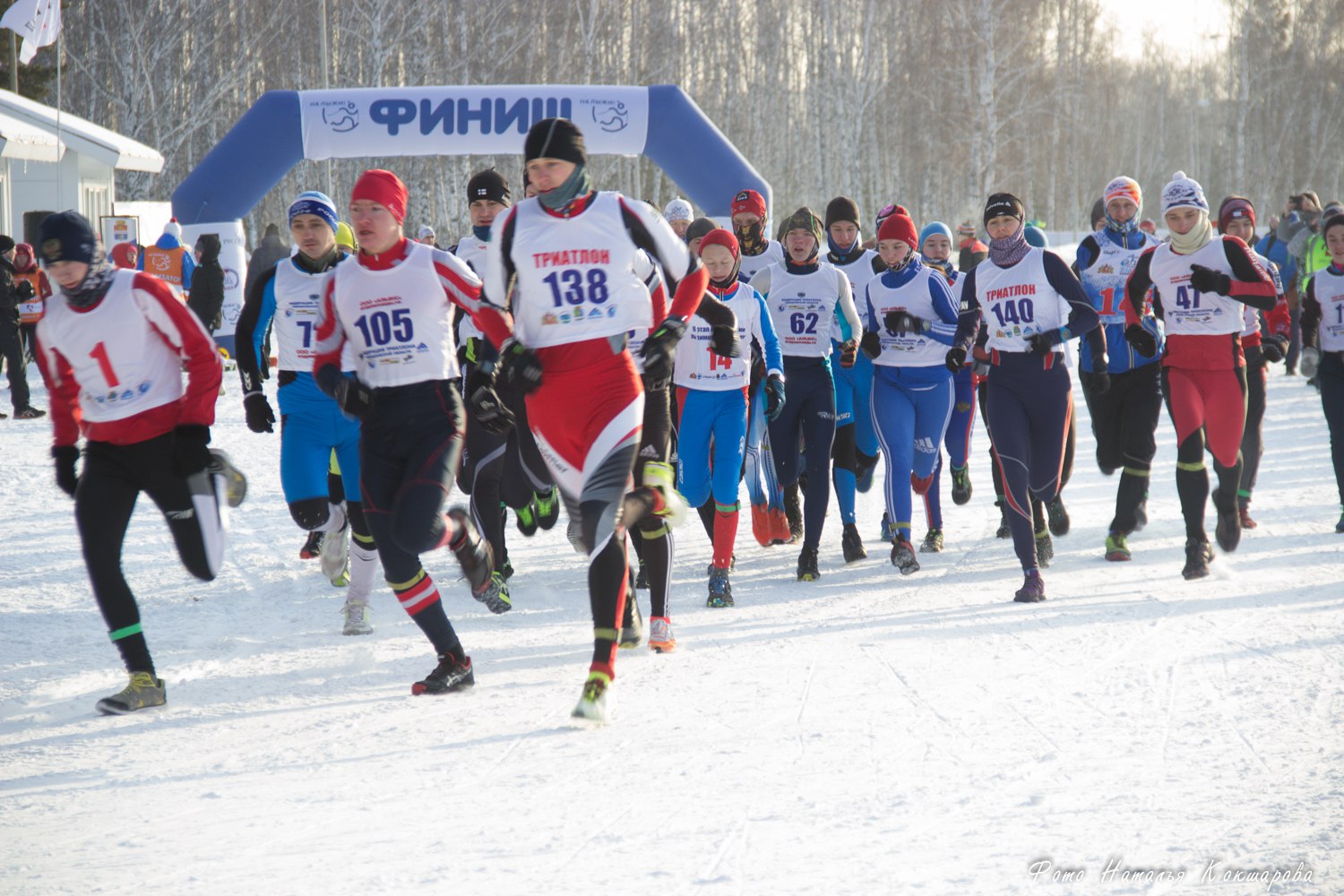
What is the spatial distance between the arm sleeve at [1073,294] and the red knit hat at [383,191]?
346cm

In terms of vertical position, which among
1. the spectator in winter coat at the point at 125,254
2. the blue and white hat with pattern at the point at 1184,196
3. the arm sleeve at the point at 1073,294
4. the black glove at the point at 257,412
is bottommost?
the black glove at the point at 257,412

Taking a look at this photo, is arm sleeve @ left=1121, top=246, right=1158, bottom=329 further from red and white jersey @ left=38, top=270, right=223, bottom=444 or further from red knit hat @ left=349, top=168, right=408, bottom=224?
red and white jersey @ left=38, top=270, right=223, bottom=444

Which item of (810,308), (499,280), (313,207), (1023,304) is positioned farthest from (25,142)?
(499,280)

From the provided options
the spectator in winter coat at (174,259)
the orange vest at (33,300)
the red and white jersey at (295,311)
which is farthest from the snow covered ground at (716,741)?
the spectator in winter coat at (174,259)

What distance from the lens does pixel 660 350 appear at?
4828 millimetres

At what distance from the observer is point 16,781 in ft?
13.7

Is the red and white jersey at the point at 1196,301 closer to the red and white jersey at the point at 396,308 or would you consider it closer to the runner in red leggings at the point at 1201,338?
the runner in red leggings at the point at 1201,338

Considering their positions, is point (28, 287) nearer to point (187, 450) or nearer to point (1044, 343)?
point (187, 450)

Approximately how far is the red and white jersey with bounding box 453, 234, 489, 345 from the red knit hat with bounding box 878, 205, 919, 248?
2.37 m

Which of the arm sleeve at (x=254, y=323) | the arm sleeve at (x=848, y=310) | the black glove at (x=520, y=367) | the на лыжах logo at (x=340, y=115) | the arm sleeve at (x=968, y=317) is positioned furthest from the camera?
the на лыжах logo at (x=340, y=115)

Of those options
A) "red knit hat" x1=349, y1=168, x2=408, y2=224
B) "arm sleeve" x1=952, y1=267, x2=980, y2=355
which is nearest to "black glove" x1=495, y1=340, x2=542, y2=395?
"red knit hat" x1=349, y1=168, x2=408, y2=224

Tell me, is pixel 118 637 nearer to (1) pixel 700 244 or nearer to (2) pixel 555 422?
(2) pixel 555 422

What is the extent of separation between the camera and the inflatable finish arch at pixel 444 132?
14.6m

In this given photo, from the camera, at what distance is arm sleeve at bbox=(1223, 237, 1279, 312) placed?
707 cm
